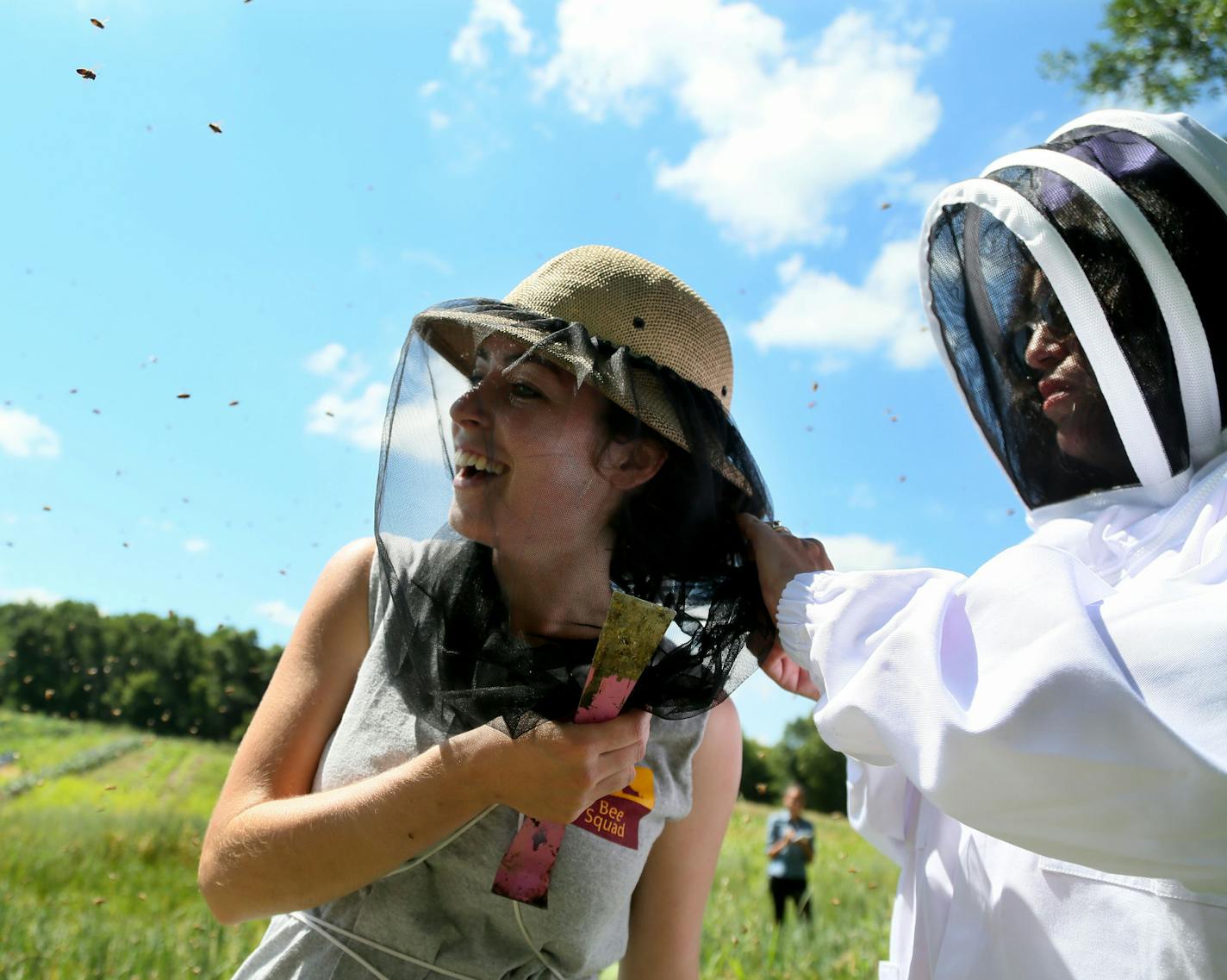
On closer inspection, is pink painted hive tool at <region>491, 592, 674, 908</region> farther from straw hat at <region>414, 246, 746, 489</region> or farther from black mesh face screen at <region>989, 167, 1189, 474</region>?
black mesh face screen at <region>989, 167, 1189, 474</region>

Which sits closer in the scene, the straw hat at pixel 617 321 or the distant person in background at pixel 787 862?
the straw hat at pixel 617 321

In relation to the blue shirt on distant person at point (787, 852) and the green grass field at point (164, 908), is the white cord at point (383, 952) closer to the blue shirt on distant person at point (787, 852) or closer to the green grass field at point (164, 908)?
the green grass field at point (164, 908)

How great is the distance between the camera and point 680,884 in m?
2.33

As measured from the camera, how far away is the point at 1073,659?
155 centimetres

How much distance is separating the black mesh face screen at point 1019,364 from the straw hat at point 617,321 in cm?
88

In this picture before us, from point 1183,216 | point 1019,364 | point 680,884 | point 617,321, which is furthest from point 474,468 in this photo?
point 1183,216

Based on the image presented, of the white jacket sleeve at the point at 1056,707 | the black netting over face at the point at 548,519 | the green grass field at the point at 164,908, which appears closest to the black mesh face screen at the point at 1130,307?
the white jacket sleeve at the point at 1056,707

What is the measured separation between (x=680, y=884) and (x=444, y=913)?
58 cm

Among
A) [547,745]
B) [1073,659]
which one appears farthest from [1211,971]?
[547,745]

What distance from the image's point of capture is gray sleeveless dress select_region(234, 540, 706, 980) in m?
2.04

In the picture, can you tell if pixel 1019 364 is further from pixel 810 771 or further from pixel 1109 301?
pixel 810 771

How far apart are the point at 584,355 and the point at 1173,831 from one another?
53.6 inches

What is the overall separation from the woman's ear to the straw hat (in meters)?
0.08

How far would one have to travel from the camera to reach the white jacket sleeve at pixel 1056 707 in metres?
1.49
